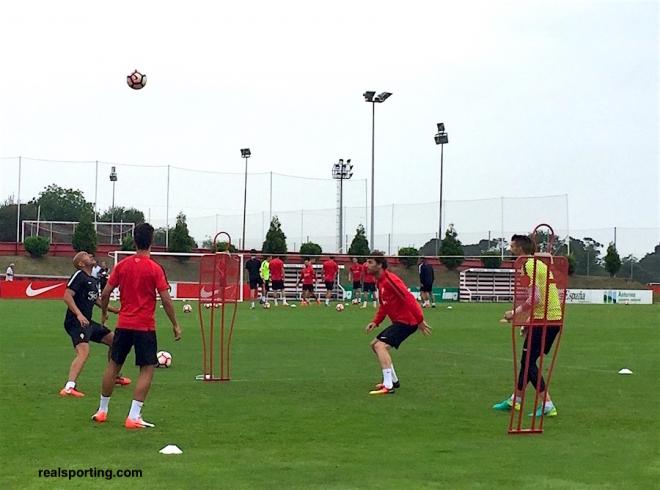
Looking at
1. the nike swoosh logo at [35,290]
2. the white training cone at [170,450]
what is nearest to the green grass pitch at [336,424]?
the white training cone at [170,450]

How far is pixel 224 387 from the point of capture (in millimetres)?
14523

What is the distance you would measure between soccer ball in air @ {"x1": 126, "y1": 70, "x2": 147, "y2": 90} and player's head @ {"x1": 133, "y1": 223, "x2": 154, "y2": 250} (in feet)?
57.0

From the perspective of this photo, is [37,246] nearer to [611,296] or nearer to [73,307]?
[611,296]

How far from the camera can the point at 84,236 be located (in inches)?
2456

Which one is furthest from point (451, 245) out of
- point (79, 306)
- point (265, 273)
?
point (79, 306)

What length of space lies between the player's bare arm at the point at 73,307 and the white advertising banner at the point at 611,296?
44264mm

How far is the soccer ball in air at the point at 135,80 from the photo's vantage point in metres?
27.6

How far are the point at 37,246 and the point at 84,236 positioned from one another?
284 centimetres

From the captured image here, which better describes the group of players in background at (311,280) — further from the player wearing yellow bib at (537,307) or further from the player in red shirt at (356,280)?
the player wearing yellow bib at (537,307)

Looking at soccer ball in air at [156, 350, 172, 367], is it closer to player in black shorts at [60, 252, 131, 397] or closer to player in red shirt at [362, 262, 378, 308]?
player in black shorts at [60, 252, 131, 397]

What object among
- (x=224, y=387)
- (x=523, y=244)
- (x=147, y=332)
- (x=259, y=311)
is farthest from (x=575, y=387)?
(x=259, y=311)

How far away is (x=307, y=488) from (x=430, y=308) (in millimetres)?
32969

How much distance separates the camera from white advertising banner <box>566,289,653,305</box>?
55219 mm

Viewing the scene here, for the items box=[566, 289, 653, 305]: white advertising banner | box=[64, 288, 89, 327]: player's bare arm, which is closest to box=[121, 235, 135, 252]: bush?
box=[566, 289, 653, 305]: white advertising banner
